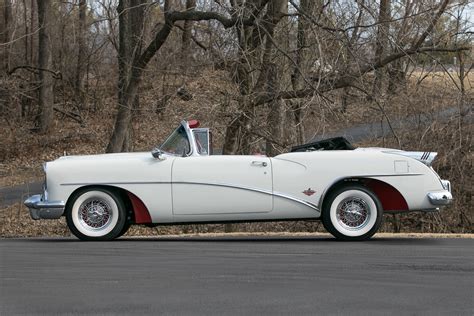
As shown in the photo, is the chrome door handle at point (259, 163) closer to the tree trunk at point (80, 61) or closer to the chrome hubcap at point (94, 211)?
the chrome hubcap at point (94, 211)

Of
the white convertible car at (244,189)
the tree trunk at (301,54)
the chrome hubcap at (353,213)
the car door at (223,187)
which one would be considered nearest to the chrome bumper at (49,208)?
the white convertible car at (244,189)

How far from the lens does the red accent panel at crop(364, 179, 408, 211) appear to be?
32.1 feet

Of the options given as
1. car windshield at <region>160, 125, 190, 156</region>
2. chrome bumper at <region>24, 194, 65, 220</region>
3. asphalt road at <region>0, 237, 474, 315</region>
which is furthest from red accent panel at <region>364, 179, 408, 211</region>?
chrome bumper at <region>24, 194, 65, 220</region>

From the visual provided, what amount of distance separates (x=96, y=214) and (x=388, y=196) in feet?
12.9

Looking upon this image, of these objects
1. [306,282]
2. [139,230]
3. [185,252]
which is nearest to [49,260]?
[185,252]

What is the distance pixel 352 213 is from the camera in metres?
9.73

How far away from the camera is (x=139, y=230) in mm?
15055

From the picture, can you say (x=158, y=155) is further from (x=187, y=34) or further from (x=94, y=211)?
(x=187, y=34)

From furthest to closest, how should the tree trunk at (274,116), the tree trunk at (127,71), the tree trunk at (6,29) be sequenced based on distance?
1. the tree trunk at (6,29)
2. the tree trunk at (127,71)
3. the tree trunk at (274,116)

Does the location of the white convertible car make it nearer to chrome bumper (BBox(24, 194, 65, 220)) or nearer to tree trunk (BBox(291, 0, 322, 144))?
chrome bumper (BBox(24, 194, 65, 220))

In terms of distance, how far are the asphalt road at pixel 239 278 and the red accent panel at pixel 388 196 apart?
0.49 m

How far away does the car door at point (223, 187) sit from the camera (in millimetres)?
9703

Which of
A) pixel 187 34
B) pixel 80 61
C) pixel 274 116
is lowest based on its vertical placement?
Answer: pixel 274 116

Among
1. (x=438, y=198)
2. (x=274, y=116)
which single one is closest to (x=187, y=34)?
(x=274, y=116)
